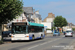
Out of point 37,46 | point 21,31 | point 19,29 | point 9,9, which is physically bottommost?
point 37,46

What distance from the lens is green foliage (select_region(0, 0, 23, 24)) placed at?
2023 cm

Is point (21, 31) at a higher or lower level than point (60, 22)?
lower

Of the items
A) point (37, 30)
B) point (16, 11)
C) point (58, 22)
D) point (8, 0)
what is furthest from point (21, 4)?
point (58, 22)

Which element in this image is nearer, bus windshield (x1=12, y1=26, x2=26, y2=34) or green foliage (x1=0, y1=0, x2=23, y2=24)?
green foliage (x1=0, y1=0, x2=23, y2=24)

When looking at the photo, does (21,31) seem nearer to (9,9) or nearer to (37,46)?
(9,9)

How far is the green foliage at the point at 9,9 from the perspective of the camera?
20.2 metres

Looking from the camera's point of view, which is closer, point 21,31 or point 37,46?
point 37,46

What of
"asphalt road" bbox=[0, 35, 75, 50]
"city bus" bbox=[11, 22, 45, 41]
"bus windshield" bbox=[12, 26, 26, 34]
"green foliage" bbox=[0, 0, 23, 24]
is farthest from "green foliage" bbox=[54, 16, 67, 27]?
"asphalt road" bbox=[0, 35, 75, 50]

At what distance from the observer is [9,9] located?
69.0 ft

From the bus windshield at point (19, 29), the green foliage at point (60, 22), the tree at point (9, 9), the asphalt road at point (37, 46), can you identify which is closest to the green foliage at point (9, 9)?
the tree at point (9, 9)

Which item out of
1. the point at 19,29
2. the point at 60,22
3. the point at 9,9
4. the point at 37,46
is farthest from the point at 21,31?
the point at 60,22

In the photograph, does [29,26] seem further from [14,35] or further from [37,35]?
[37,35]

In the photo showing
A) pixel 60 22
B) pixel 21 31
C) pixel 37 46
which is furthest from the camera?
pixel 60 22

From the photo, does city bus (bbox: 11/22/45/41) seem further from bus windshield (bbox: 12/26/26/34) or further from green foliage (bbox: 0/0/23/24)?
green foliage (bbox: 0/0/23/24)
